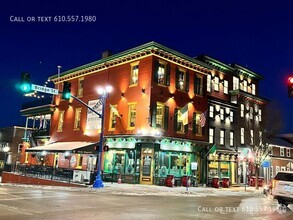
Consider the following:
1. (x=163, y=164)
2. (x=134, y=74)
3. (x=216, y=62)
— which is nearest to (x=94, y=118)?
(x=134, y=74)

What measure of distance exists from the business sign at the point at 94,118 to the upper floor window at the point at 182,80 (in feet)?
27.2

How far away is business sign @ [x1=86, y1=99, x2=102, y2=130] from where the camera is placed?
33000mm

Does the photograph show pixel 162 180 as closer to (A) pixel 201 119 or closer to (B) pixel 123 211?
(A) pixel 201 119

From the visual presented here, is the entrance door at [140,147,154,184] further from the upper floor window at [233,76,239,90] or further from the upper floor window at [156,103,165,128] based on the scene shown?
the upper floor window at [233,76,239,90]

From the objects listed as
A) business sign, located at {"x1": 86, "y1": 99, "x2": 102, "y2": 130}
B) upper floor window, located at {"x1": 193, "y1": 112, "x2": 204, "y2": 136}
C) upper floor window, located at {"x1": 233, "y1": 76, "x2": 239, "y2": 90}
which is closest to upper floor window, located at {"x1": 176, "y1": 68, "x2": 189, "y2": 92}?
upper floor window, located at {"x1": 193, "y1": 112, "x2": 204, "y2": 136}

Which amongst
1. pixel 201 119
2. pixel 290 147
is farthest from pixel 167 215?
pixel 290 147

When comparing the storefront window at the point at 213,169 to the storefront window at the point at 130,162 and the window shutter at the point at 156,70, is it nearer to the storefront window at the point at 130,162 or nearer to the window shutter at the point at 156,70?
the storefront window at the point at 130,162

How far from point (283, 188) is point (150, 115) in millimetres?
14614

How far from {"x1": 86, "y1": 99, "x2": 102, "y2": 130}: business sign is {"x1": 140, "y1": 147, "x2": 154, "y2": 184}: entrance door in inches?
269

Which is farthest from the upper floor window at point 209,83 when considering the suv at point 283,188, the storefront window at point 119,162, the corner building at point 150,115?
the suv at point 283,188

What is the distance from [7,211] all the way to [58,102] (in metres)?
29.9

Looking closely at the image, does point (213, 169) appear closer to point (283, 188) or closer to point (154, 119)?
point (154, 119)

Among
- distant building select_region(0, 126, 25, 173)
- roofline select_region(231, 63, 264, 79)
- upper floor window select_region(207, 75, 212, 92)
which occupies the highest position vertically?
roofline select_region(231, 63, 264, 79)

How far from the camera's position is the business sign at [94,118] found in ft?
108
